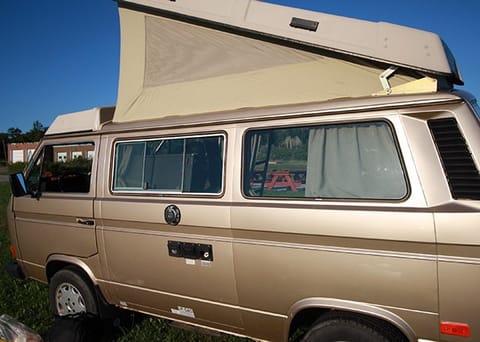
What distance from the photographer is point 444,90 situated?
8.15ft

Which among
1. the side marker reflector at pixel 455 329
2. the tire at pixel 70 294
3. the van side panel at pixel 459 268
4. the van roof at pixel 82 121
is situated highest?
the van roof at pixel 82 121

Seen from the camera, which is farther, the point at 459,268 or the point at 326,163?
the point at 326,163

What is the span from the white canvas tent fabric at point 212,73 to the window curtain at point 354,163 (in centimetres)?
31

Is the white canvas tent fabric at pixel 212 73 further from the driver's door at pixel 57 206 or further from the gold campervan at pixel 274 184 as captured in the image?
the driver's door at pixel 57 206

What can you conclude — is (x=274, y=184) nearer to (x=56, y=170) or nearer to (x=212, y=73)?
(x=212, y=73)

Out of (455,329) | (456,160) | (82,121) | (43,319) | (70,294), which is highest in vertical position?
(82,121)

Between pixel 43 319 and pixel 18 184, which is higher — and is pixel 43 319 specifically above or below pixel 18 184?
below

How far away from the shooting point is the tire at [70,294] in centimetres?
383

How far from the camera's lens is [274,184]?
2885mm

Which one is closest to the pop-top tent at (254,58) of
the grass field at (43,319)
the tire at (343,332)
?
the tire at (343,332)

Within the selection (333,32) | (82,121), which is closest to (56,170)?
(82,121)

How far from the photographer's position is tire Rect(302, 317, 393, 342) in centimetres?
242

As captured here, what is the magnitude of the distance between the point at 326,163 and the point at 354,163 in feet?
0.65

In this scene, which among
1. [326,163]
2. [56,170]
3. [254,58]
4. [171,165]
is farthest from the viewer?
[56,170]
